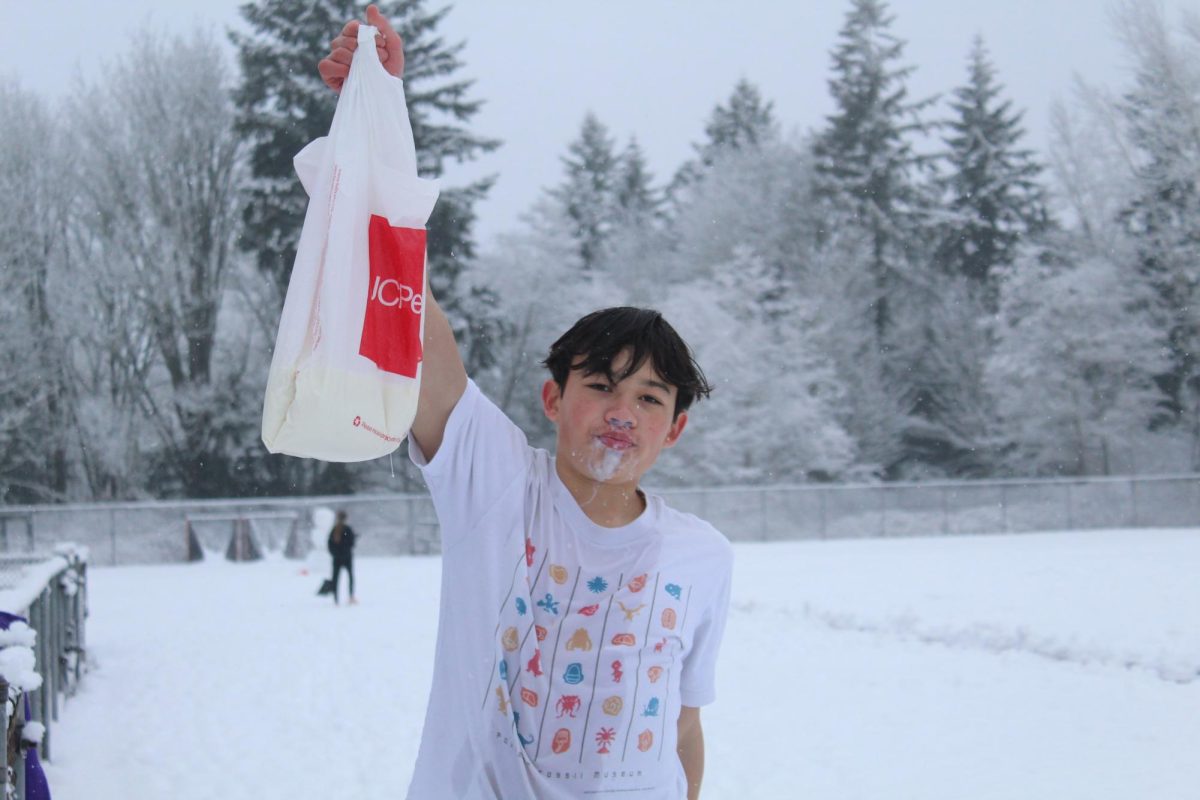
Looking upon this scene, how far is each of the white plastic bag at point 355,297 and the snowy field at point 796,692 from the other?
5.07m

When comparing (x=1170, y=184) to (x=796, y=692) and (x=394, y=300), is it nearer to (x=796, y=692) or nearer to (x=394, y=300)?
(x=796, y=692)

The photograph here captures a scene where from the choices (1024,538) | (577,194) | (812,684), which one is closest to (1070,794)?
(812,684)

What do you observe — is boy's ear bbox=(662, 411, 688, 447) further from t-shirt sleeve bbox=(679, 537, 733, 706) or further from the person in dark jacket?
the person in dark jacket

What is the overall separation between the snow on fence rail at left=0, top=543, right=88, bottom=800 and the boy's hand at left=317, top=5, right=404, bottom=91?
2.26m

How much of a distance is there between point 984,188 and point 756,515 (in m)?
16.2

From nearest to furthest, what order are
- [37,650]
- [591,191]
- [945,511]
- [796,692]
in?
[37,650], [796,692], [945,511], [591,191]

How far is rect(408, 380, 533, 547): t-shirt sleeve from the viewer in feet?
6.59

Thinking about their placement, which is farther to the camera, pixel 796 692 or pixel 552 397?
pixel 796 692

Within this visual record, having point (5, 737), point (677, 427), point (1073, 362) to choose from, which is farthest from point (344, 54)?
point (1073, 362)

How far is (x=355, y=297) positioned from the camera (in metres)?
1.93

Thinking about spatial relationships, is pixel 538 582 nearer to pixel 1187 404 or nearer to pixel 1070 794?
pixel 1070 794

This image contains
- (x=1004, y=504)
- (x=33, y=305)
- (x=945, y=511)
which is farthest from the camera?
(x=33, y=305)

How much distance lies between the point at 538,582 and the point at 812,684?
8641 millimetres

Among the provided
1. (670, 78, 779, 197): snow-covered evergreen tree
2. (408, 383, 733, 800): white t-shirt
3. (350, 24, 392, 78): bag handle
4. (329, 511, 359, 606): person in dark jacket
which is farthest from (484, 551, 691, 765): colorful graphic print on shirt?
(670, 78, 779, 197): snow-covered evergreen tree
